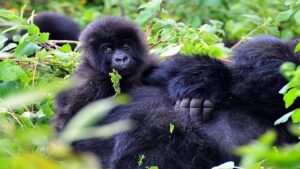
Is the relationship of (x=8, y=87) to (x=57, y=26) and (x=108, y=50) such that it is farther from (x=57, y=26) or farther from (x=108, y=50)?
(x=57, y=26)

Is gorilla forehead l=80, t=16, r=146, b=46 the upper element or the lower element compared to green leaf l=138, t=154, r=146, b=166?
upper

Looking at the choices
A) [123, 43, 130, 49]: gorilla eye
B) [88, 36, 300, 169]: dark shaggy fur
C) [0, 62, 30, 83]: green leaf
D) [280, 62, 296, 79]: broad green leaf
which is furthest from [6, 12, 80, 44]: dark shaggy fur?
[280, 62, 296, 79]: broad green leaf

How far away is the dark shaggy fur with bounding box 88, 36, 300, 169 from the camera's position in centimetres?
278

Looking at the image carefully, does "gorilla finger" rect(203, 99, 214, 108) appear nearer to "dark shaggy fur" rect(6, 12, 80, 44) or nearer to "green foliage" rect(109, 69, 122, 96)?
"green foliage" rect(109, 69, 122, 96)

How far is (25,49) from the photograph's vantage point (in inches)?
130

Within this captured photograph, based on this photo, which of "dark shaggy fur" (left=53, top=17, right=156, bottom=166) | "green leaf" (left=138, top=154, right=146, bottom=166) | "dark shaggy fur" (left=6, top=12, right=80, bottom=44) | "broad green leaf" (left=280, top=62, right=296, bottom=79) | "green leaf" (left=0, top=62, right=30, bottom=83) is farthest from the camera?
"dark shaggy fur" (left=6, top=12, right=80, bottom=44)

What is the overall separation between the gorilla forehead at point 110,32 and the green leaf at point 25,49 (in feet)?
0.90

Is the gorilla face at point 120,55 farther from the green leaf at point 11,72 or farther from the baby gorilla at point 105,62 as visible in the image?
the green leaf at point 11,72

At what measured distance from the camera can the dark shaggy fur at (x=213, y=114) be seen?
2.78 metres

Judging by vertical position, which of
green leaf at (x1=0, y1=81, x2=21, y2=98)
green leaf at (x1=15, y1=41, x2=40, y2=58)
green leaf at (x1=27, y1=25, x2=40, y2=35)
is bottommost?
green leaf at (x1=0, y1=81, x2=21, y2=98)

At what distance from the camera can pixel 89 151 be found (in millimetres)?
2971

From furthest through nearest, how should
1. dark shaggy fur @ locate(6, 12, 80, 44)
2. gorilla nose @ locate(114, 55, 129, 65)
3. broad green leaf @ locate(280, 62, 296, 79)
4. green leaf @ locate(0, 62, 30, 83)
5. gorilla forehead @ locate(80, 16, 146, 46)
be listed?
dark shaggy fur @ locate(6, 12, 80, 44)
gorilla forehead @ locate(80, 16, 146, 46)
gorilla nose @ locate(114, 55, 129, 65)
green leaf @ locate(0, 62, 30, 83)
broad green leaf @ locate(280, 62, 296, 79)

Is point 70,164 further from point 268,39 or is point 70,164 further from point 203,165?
point 268,39

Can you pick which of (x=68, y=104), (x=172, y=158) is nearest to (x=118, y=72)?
(x=68, y=104)
